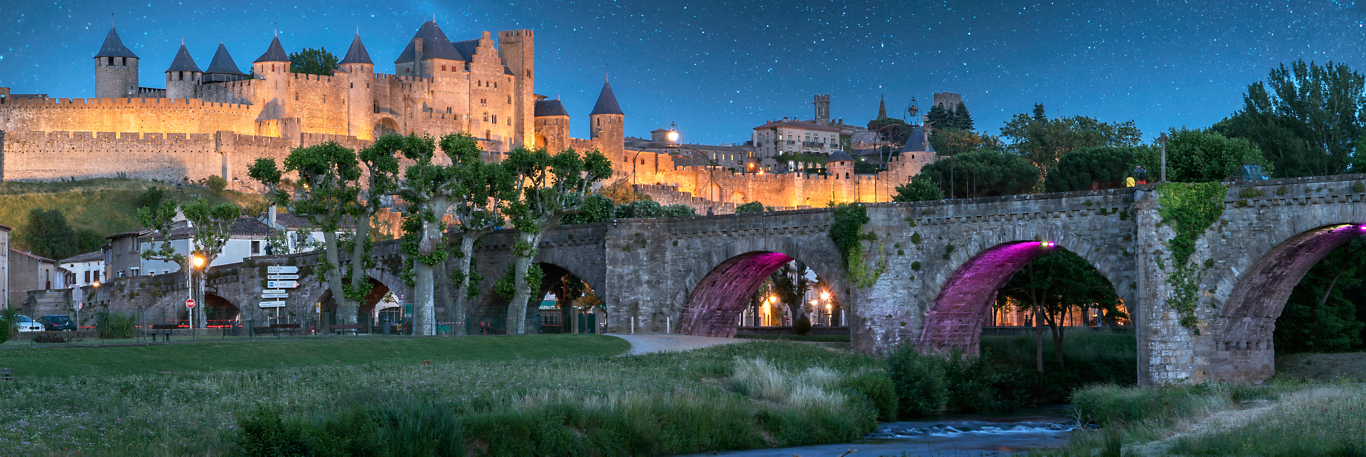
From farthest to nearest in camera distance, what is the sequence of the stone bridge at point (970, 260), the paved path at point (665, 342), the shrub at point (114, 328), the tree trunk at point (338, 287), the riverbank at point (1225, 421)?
1. the tree trunk at point (338, 287)
2. the shrub at point (114, 328)
3. the paved path at point (665, 342)
4. the stone bridge at point (970, 260)
5. the riverbank at point (1225, 421)

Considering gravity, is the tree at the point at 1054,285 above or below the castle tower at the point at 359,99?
below

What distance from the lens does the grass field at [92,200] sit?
303 ft

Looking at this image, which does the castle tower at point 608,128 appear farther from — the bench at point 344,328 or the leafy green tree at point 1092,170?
the bench at point 344,328

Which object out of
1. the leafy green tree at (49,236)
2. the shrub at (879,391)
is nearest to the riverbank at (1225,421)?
the shrub at (879,391)

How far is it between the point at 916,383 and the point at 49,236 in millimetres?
72039

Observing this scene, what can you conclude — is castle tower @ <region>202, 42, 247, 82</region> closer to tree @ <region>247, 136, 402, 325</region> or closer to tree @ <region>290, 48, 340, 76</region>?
tree @ <region>290, 48, 340, 76</region>

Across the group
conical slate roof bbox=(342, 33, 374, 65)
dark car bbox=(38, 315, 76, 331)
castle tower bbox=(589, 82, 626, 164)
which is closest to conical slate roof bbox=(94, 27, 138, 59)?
conical slate roof bbox=(342, 33, 374, 65)

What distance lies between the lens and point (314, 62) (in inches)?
5167

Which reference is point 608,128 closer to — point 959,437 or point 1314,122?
point 1314,122

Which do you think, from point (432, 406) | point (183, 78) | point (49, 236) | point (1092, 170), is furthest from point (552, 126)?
point (432, 406)

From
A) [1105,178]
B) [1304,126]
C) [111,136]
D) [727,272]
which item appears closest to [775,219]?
[727,272]

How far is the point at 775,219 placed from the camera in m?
44.3

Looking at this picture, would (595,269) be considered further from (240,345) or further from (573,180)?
(240,345)

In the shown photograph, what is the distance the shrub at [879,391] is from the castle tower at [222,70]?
9965 cm
